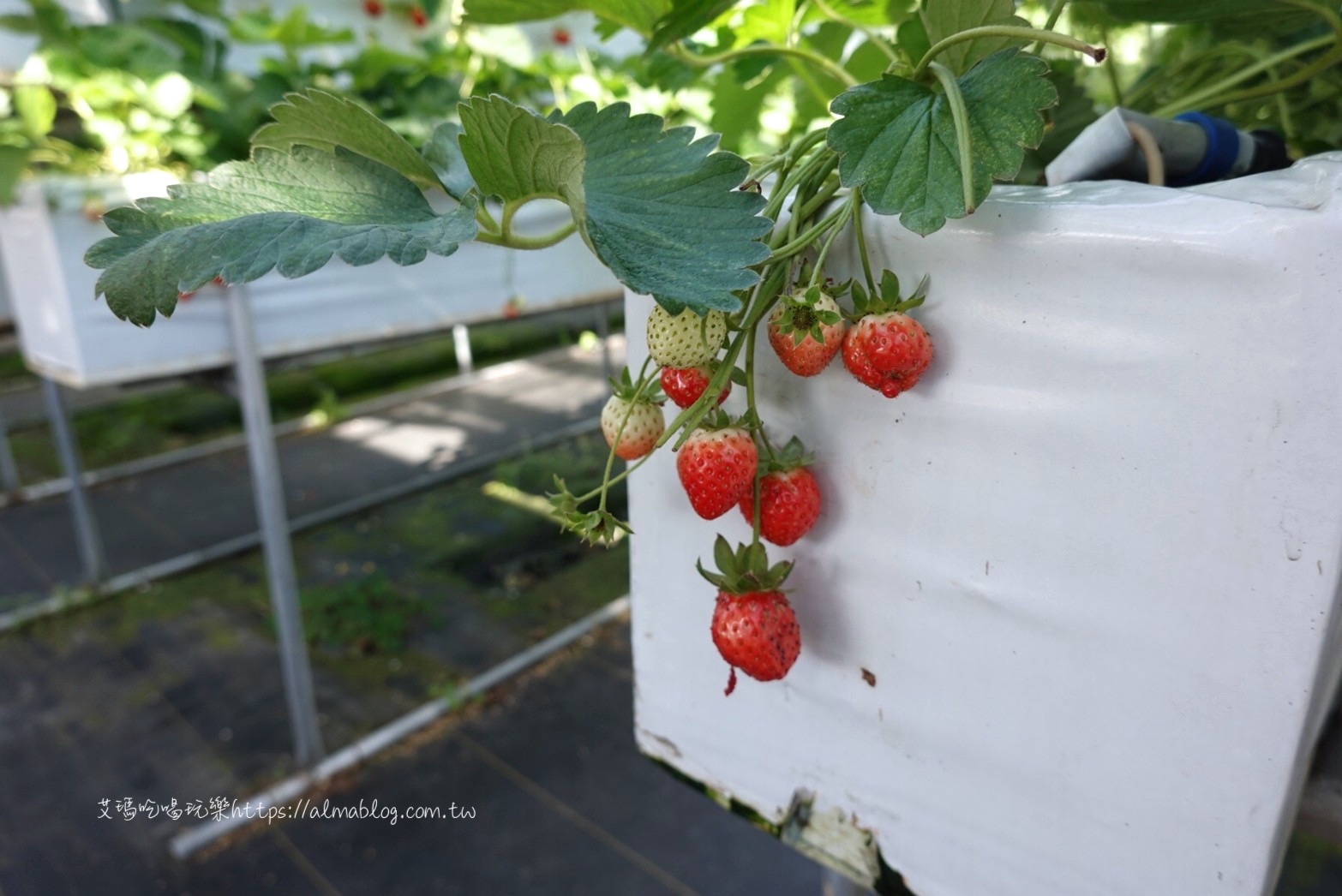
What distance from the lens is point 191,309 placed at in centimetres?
132

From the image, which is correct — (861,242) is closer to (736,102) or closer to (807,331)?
(807,331)

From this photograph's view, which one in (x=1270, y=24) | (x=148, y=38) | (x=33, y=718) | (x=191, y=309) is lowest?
(x=33, y=718)

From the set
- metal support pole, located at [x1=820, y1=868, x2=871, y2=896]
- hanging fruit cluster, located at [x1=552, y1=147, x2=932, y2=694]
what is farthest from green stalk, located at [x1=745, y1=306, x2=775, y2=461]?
metal support pole, located at [x1=820, y1=868, x2=871, y2=896]

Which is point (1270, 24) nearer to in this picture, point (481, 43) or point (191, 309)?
point (481, 43)

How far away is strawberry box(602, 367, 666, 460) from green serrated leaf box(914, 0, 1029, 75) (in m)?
0.15

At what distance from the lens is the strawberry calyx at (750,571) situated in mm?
312

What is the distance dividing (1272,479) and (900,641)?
126 mm

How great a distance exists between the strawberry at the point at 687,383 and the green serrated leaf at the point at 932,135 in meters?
0.07

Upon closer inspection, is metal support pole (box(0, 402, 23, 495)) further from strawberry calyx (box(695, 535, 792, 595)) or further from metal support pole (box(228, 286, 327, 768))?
strawberry calyx (box(695, 535, 792, 595))

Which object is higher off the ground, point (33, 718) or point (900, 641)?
point (900, 641)

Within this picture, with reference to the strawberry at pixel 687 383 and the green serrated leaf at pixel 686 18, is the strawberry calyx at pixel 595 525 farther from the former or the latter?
the green serrated leaf at pixel 686 18

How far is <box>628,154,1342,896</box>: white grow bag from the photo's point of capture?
223mm

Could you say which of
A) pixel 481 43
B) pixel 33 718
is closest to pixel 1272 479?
pixel 481 43

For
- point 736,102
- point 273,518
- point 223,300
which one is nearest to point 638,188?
point 736,102
